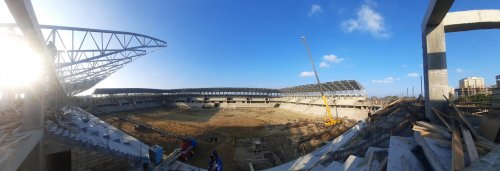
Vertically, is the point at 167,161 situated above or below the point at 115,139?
below

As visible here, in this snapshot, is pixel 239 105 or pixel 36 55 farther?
pixel 239 105

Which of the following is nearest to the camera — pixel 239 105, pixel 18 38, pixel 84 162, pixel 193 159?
pixel 18 38

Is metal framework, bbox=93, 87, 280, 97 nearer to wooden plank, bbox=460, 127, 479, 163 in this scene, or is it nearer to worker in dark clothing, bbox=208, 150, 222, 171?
worker in dark clothing, bbox=208, 150, 222, 171

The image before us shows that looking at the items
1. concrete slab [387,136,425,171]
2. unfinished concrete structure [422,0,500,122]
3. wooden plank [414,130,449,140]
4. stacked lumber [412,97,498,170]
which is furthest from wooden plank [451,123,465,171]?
unfinished concrete structure [422,0,500,122]

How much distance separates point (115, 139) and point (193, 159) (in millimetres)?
5843

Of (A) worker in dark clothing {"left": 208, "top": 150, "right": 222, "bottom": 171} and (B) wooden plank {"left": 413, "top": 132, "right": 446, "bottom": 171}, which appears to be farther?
(A) worker in dark clothing {"left": 208, "top": 150, "right": 222, "bottom": 171}

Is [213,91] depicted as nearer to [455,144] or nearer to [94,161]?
[94,161]

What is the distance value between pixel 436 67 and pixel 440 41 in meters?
1.02

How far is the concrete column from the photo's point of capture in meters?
10.0

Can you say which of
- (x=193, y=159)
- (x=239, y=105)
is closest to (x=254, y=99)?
(x=239, y=105)

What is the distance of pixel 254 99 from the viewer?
83312mm

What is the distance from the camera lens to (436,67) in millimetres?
10148

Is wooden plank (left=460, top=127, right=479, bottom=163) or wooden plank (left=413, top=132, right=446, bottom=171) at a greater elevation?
wooden plank (left=460, top=127, right=479, bottom=163)

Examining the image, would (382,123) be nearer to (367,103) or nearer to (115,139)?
(115,139)
